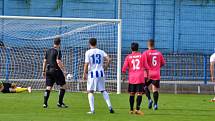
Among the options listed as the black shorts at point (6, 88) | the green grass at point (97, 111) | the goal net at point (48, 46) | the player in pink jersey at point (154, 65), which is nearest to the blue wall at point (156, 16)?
the goal net at point (48, 46)

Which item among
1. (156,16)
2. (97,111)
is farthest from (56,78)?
(156,16)

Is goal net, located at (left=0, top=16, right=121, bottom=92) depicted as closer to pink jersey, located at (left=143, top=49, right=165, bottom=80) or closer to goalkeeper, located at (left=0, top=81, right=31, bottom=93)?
goalkeeper, located at (left=0, top=81, right=31, bottom=93)

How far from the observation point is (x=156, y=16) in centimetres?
4006

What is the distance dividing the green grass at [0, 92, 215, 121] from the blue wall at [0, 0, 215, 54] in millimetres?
15961

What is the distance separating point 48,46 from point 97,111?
11.7 m

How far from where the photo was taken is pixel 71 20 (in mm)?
26766

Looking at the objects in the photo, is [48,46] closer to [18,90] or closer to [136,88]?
[18,90]

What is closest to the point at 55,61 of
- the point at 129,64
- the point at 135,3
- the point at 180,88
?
the point at 129,64

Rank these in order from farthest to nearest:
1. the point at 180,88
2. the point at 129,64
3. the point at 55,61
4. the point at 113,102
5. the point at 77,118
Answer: the point at 180,88 < the point at 113,102 < the point at 55,61 < the point at 129,64 < the point at 77,118

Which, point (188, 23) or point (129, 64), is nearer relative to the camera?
point (129, 64)

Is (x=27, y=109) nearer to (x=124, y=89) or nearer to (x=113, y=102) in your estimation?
(x=113, y=102)

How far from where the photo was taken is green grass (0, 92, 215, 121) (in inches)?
618

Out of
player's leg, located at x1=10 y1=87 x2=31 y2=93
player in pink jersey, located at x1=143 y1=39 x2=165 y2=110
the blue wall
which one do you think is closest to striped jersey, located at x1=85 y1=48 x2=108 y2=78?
player in pink jersey, located at x1=143 y1=39 x2=165 y2=110

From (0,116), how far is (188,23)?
2563 centimetres
